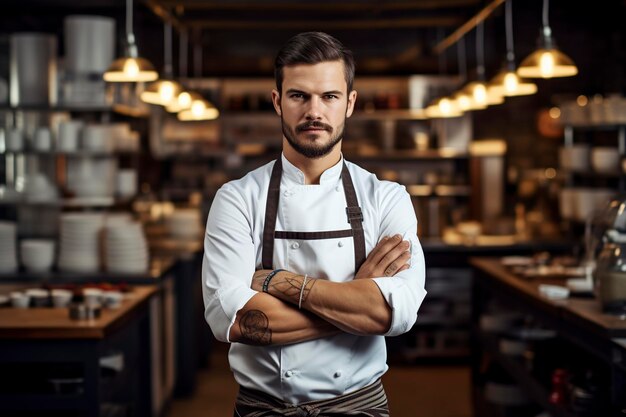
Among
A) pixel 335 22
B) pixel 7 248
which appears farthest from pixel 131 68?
pixel 335 22

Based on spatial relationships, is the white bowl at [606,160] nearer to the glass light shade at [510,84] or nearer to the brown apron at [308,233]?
the glass light shade at [510,84]

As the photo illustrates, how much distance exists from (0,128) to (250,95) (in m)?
4.08

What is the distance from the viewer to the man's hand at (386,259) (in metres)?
2.46

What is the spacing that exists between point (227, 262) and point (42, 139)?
15.5ft

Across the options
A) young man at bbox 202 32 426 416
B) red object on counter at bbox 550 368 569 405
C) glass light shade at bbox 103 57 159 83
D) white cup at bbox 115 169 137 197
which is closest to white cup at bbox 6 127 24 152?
white cup at bbox 115 169 137 197

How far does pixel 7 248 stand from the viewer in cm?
646

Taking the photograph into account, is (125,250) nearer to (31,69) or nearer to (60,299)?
(60,299)

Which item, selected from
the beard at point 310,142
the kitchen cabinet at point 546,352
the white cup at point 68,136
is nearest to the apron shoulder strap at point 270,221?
the beard at point 310,142

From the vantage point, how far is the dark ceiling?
26.9 ft

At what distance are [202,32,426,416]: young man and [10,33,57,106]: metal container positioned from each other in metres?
4.85

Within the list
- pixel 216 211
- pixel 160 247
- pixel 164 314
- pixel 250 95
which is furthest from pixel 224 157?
pixel 216 211

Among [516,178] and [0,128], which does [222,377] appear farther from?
[516,178]

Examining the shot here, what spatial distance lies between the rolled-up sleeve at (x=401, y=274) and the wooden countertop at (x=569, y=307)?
1.53 m

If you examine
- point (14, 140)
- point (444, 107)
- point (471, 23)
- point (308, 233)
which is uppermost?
point (471, 23)
